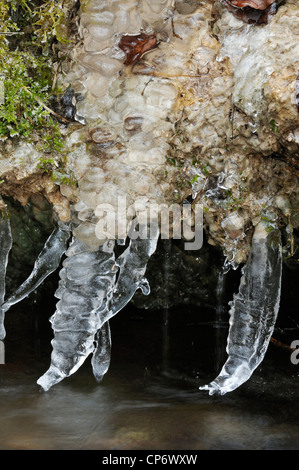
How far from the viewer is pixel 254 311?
2398 millimetres

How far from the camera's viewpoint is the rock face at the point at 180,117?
2.04m

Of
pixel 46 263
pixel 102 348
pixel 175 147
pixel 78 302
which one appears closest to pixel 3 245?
pixel 46 263

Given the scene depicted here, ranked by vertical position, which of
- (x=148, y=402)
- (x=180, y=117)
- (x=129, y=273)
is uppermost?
(x=180, y=117)

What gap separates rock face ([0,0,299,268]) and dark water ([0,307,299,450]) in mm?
788

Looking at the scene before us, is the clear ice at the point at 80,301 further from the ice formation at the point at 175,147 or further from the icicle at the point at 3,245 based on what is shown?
the icicle at the point at 3,245

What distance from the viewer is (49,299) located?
3824 mm

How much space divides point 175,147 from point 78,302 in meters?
0.75

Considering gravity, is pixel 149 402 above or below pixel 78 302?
below

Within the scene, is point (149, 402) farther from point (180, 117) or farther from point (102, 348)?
point (180, 117)

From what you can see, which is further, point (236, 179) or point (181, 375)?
point (181, 375)

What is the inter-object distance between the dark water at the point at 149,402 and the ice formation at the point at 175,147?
194 mm
